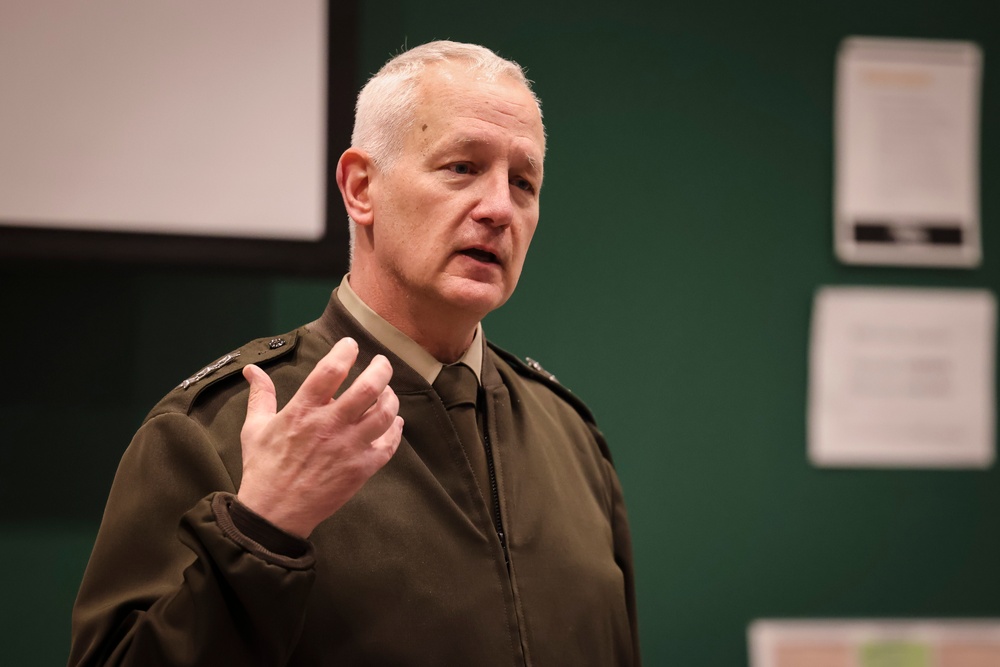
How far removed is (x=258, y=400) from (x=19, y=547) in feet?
3.06

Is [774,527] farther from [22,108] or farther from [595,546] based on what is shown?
[22,108]

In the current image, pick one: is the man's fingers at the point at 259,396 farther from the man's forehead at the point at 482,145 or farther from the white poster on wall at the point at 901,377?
the white poster on wall at the point at 901,377

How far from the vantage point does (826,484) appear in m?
1.96

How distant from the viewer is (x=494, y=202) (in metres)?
1.12

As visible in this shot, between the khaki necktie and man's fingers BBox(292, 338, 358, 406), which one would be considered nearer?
man's fingers BBox(292, 338, 358, 406)

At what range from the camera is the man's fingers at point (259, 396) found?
0.92 metres

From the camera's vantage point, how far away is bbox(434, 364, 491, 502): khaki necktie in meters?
1.14

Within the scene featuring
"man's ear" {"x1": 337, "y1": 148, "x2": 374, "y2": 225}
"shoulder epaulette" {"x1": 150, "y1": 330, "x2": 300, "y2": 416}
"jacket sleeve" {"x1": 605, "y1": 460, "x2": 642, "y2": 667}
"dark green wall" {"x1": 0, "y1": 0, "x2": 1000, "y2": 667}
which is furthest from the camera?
"dark green wall" {"x1": 0, "y1": 0, "x2": 1000, "y2": 667}

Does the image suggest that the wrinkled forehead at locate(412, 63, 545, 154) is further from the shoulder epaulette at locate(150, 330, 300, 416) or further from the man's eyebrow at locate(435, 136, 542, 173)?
the shoulder epaulette at locate(150, 330, 300, 416)

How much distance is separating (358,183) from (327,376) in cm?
40

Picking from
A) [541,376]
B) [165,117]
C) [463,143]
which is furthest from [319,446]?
[165,117]

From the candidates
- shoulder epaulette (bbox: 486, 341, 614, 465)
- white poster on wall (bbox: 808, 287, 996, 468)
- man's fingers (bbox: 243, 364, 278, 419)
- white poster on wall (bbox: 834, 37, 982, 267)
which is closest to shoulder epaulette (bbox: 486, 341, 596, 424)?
shoulder epaulette (bbox: 486, 341, 614, 465)

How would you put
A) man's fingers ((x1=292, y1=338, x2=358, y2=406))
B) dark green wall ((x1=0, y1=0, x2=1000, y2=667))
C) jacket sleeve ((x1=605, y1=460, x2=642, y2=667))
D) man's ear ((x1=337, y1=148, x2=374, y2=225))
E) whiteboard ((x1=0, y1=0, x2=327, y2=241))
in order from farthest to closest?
dark green wall ((x1=0, y1=0, x2=1000, y2=667)) → whiteboard ((x1=0, y1=0, x2=327, y2=241)) → jacket sleeve ((x1=605, y1=460, x2=642, y2=667)) → man's ear ((x1=337, y1=148, x2=374, y2=225)) → man's fingers ((x1=292, y1=338, x2=358, y2=406))

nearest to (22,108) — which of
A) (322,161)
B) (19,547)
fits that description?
(322,161)
